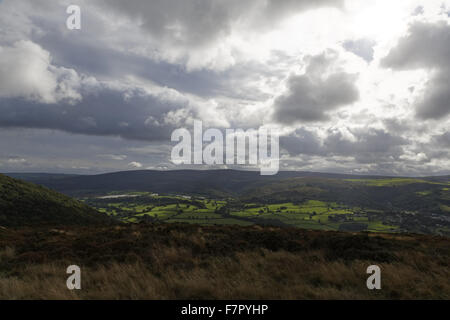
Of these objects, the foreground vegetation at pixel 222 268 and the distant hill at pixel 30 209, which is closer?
the foreground vegetation at pixel 222 268

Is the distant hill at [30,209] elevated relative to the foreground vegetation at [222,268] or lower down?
lower down

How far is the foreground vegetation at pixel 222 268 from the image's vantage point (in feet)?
24.2

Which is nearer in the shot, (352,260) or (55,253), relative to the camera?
(352,260)

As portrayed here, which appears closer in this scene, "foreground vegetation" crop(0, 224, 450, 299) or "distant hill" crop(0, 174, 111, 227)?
"foreground vegetation" crop(0, 224, 450, 299)

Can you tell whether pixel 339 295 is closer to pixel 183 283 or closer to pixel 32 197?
pixel 183 283

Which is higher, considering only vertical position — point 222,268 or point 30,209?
point 222,268

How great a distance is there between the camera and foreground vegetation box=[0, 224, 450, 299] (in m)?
7.38

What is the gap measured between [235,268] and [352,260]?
5.99m

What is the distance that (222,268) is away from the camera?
975 cm

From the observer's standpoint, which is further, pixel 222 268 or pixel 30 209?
pixel 30 209

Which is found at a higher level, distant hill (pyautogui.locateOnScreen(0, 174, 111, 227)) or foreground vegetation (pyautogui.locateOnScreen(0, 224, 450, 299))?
foreground vegetation (pyautogui.locateOnScreen(0, 224, 450, 299))

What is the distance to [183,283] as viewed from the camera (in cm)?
780
